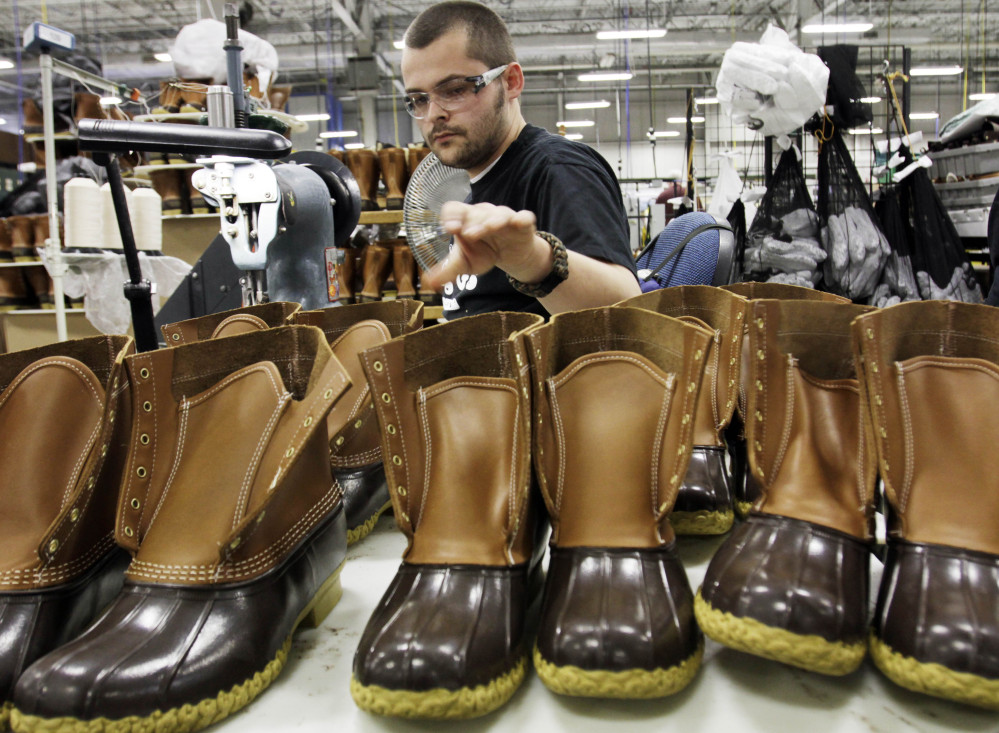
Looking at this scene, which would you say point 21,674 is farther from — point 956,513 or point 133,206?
point 133,206

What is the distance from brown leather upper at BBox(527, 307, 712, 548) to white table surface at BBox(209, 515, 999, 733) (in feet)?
0.46

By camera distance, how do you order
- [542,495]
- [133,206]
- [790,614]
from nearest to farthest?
1. [790,614]
2. [542,495]
3. [133,206]

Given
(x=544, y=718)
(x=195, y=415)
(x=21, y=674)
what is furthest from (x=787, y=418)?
(x=21, y=674)

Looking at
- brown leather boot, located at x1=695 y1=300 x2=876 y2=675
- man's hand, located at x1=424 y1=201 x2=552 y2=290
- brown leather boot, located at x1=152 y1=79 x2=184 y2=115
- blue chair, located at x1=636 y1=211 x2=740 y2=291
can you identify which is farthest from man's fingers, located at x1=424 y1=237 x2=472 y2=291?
brown leather boot, located at x1=152 y1=79 x2=184 y2=115

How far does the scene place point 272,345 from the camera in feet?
2.59

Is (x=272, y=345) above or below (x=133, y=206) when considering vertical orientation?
below

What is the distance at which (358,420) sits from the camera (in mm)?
935

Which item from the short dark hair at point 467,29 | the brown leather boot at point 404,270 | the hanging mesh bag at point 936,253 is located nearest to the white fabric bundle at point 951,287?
the hanging mesh bag at point 936,253

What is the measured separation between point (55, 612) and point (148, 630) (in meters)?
0.13

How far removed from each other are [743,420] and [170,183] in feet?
13.5

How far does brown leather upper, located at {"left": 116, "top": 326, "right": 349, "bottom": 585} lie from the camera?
26.0 inches

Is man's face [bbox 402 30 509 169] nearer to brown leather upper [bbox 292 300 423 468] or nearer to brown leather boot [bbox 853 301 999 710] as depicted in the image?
brown leather upper [bbox 292 300 423 468]

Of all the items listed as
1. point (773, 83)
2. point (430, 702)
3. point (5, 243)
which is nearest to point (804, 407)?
Result: point (430, 702)

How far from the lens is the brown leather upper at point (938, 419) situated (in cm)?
63
